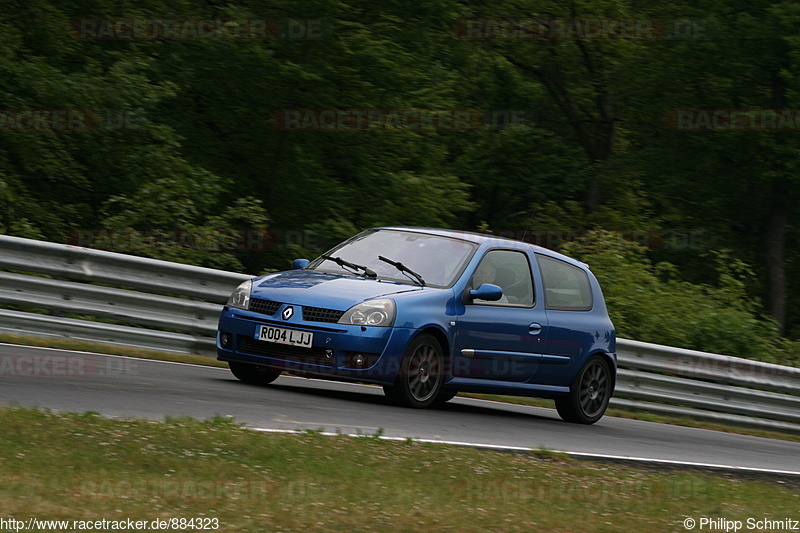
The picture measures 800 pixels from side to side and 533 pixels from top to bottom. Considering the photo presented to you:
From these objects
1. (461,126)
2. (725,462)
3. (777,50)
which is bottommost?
(725,462)

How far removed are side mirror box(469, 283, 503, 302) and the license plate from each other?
165cm

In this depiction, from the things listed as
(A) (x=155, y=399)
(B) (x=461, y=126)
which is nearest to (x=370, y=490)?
(A) (x=155, y=399)

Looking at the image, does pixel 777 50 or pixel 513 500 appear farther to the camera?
pixel 777 50

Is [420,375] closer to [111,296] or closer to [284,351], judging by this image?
[284,351]

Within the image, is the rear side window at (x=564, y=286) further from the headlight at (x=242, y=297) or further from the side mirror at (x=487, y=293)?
the headlight at (x=242, y=297)

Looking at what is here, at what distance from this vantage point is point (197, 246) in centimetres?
→ 1675

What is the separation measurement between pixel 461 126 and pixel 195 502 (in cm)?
2797

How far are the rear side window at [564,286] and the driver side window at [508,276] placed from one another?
0.89ft

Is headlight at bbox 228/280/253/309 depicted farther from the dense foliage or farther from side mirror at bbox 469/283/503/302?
the dense foliage

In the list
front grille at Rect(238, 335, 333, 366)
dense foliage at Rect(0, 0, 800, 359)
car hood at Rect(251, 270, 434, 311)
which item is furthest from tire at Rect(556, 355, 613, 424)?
dense foliage at Rect(0, 0, 800, 359)

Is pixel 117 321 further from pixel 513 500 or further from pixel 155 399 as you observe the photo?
pixel 513 500

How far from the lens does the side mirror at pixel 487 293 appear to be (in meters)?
10.8

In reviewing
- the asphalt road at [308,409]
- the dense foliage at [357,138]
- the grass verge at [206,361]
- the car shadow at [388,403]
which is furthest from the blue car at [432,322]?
the dense foliage at [357,138]

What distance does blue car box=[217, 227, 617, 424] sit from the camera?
394 inches
